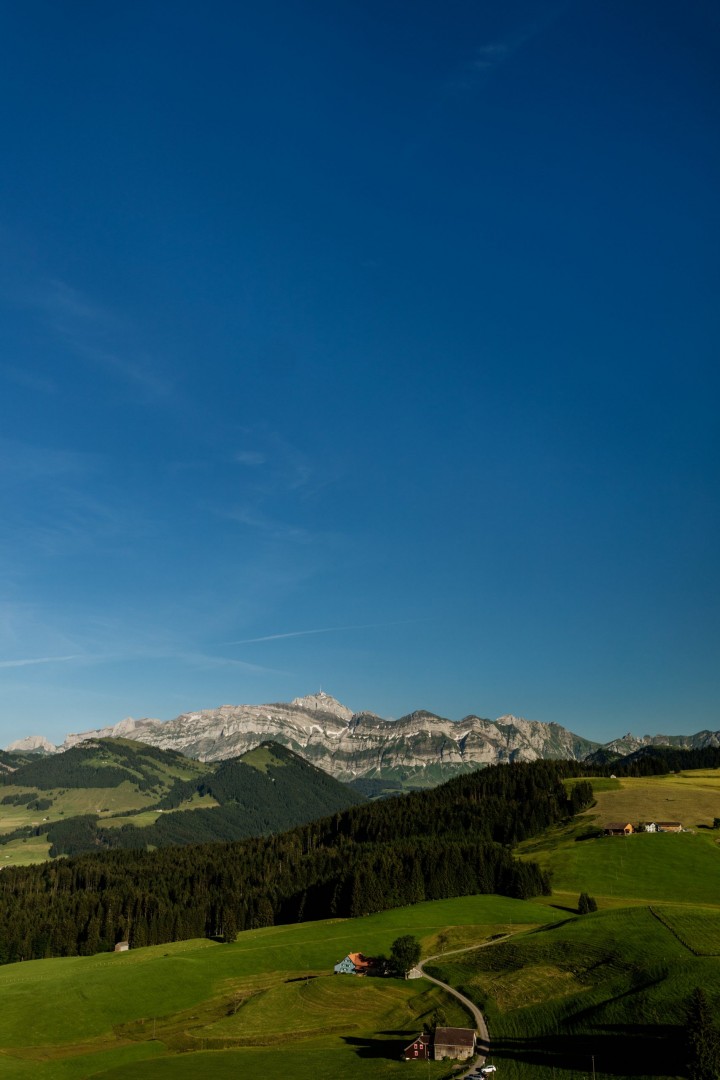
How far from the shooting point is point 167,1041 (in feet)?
346

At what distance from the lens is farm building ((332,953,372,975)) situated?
128 m

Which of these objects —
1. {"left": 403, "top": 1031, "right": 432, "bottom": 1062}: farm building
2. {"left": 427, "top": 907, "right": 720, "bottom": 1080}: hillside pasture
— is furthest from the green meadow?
{"left": 403, "top": 1031, "right": 432, "bottom": 1062}: farm building

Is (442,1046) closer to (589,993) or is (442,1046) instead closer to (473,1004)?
(473,1004)

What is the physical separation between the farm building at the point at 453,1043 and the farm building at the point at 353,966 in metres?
42.5

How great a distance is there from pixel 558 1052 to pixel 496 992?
78.1 ft

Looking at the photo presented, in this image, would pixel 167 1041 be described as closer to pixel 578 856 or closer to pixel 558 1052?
pixel 558 1052

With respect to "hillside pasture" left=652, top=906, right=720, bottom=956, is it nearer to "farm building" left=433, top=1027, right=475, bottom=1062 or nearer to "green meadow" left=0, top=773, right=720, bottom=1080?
"green meadow" left=0, top=773, right=720, bottom=1080

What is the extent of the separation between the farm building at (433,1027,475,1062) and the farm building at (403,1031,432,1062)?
3.71 ft

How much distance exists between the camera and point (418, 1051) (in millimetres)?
88500

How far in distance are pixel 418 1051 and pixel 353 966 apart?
43.6 metres

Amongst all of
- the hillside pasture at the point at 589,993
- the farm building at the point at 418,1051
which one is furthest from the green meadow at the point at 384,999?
the farm building at the point at 418,1051

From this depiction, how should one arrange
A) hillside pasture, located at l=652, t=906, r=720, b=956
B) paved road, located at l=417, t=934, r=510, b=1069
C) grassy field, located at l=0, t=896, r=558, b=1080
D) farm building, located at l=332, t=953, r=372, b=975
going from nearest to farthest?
paved road, located at l=417, t=934, r=510, b=1069 < grassy field, located at l=0, t=896, r=558, b=1080 < hillside pasture, located at l=652, t=906, r=720, b=956 < farm building, located at l=332, t=953, r=372, b=975

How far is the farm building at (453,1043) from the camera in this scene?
86375mm

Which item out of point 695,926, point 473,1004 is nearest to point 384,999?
point 473,1004
